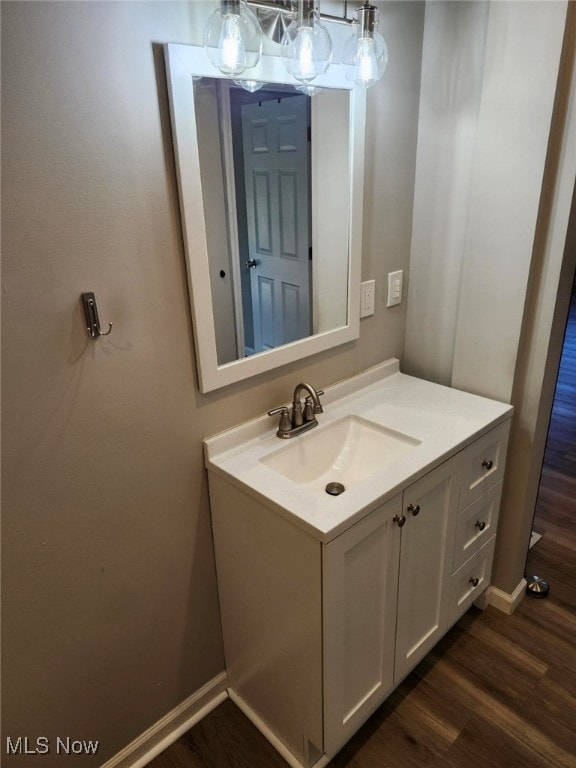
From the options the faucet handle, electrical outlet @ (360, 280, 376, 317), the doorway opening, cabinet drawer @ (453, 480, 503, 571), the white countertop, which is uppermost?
electrical outlet @ (360, 280, 376, 317)

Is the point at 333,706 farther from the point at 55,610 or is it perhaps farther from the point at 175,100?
the point at 175,100

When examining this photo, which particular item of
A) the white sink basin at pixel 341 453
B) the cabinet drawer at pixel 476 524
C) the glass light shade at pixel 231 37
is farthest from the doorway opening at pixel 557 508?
the glass light shade at pixel 231 37

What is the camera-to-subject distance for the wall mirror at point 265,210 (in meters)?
1.21

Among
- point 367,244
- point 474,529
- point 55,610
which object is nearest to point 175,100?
point 367,244

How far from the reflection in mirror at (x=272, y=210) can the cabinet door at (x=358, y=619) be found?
0.58 m

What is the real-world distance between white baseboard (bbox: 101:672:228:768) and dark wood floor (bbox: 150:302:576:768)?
3cm

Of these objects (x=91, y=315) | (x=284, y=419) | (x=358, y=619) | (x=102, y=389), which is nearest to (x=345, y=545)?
(x=358, y=619)

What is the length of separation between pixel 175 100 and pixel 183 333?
51cm

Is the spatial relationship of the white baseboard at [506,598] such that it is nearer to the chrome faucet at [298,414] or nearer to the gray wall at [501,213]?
the gray wall at [501,213]

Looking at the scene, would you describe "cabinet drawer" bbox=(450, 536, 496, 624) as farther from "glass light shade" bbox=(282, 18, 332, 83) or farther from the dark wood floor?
"glass light shade" bbox=(282, 18, 332, 83)

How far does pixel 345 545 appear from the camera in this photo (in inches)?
47.4

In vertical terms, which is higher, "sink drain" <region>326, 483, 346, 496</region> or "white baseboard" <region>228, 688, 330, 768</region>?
"sink drain" <region>326, 483, 346, 496</region>

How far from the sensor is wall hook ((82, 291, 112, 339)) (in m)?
1.10

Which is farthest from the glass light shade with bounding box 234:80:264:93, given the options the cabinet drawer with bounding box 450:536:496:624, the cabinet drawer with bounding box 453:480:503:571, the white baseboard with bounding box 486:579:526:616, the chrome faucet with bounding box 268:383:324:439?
the white baseboard with bounding box 486:579:526:616
